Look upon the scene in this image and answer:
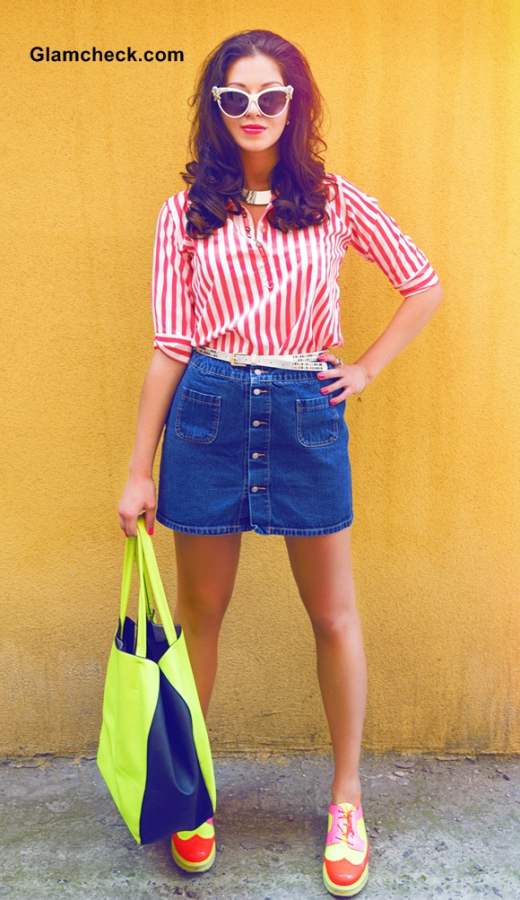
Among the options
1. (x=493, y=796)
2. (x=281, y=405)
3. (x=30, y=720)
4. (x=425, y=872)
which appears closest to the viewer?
(x=281, y=405)

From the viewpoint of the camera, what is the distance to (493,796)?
2873 millimetres

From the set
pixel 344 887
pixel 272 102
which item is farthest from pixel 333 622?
pixel 272 102

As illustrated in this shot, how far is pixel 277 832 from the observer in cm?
270

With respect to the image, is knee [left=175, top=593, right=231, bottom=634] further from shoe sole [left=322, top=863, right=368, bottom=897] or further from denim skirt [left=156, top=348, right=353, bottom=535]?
shoe sole [left=322, top=863, right=368, bottom=897]

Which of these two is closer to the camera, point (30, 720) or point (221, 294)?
point (221, 294)

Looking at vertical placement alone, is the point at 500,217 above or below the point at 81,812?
above

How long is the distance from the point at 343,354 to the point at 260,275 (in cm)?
70

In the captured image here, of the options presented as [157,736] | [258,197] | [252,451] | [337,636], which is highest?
[258,197]

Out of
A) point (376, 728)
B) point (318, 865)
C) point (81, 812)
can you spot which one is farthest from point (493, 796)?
point (81, 812)

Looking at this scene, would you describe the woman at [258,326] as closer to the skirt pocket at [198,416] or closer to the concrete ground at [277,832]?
the skirt pocket at [198,416]

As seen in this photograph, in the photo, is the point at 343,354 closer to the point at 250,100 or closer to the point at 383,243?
the point at 383,243

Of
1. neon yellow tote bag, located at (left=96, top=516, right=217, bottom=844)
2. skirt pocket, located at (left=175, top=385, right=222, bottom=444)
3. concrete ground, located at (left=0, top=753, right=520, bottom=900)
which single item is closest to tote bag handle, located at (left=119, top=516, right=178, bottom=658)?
neon yellow tote bag, located at (left=96, top=516, right=217, bottom=844)

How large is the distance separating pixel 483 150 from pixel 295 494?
1178 millimetres

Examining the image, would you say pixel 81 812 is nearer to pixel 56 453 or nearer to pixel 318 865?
pixel 318 865
